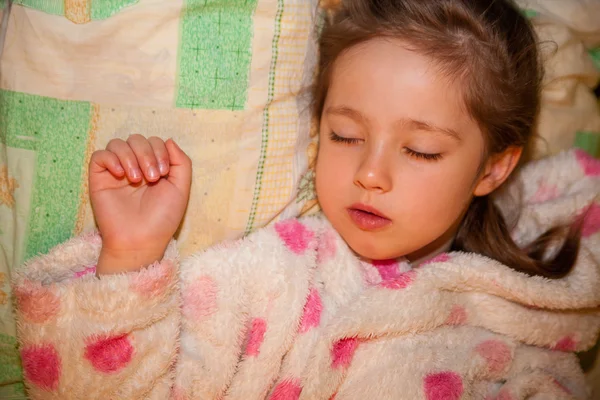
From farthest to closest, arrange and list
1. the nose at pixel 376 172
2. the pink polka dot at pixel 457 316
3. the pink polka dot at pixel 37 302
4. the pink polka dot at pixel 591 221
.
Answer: the pink polka dot at pixel 591 221 → the pink polka dot at pixel 457 316 → the nose at pixel 376 172 → the pink polka dot at pixel 37 302

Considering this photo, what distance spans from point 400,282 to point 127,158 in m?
0.65

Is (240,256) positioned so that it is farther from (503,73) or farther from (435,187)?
(503,73)

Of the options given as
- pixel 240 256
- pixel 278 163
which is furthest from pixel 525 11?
pixel 240 256

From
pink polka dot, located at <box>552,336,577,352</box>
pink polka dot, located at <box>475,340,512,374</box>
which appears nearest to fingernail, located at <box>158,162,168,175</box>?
pink polka dot, located at <box>475,340,512,374</box>

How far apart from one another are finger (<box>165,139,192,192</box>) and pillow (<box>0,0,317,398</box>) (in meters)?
0.04

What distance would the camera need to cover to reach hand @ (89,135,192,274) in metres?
1.15

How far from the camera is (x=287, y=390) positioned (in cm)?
129

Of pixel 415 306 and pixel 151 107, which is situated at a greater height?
pixel 151 107

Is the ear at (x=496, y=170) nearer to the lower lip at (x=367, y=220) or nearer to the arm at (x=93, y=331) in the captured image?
the lower lip at (x=367, y=220)

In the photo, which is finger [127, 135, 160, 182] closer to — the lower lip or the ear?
the lower lip

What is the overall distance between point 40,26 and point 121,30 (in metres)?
0.15

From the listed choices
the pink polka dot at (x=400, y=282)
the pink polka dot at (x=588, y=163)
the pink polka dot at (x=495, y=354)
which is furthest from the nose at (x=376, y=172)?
the pink polka dot at (x=588, y=163)

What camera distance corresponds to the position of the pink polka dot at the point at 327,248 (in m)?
1.40

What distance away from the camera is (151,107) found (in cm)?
124
